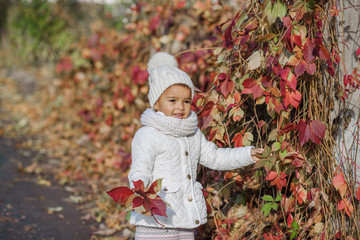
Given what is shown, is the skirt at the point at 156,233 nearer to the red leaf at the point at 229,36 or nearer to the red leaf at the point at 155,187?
the red leaf at the point at 155,187

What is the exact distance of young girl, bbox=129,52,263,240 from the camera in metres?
2.10

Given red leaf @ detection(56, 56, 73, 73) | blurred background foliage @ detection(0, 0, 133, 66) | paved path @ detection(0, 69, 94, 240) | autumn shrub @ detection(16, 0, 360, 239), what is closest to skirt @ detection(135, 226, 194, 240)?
autumn shrub @ detection(16, 0, 360, 239)

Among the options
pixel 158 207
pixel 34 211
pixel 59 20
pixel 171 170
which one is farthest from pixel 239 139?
pixel 59 20

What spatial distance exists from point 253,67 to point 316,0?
0.49 meters

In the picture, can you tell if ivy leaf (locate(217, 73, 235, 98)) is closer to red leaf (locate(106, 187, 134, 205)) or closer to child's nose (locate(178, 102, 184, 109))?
child's nose (locate(178, 102, 184, 109))

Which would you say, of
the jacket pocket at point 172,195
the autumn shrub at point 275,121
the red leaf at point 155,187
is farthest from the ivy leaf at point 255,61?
the red leaf at point 155,187

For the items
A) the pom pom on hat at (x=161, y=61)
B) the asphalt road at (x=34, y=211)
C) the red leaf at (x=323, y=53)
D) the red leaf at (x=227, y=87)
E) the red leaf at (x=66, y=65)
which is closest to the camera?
the red leaf at (x=323, y=53)

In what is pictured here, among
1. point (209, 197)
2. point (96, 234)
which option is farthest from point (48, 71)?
point (209, 197)

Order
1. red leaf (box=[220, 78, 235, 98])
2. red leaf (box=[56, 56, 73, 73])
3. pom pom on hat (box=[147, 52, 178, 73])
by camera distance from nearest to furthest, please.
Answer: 1. red leaf (box=[220, 78, 235, 98])
2. pom pom on hat (box=[147, 52, 178, 73])
3. red leaf (box=[56, 56, 73, 73])

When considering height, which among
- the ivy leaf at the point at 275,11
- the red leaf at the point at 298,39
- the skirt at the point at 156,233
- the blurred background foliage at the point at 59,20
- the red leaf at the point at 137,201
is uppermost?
the blurred background foliage at the point at 59,20

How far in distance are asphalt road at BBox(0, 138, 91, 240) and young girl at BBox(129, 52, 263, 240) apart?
4.06 ft

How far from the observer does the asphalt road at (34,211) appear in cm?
309

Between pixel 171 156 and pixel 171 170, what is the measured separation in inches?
3.0

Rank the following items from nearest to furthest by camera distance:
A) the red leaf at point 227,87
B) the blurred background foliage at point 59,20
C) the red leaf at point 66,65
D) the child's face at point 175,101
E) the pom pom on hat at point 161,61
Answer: the child's face at point 175,101 → the red leaf at point 227,87 → the pom pom on hat at point 161,61 → the red leaf at point 66,65 → the blurred background foliage at point 59,20
